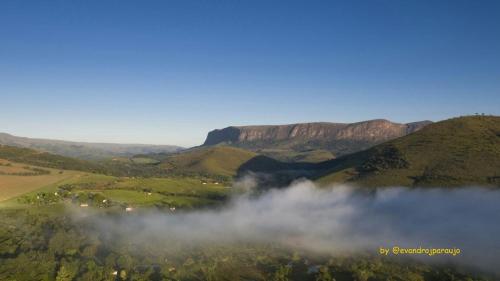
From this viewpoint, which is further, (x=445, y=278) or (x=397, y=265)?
(x=397, y=265)

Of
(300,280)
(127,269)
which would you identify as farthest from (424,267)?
(127,269)

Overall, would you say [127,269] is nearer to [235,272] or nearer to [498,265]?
[235,272]

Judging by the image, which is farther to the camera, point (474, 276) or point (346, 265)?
→ point (346, 265)

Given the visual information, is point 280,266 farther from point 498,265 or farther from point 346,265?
point 498,265

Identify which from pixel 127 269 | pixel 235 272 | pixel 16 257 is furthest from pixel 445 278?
pixel 16 257

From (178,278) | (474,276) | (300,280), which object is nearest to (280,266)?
(300,280)

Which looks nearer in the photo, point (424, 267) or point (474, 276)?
point (474, 276)

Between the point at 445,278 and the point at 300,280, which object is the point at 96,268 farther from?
the point at 445,278
